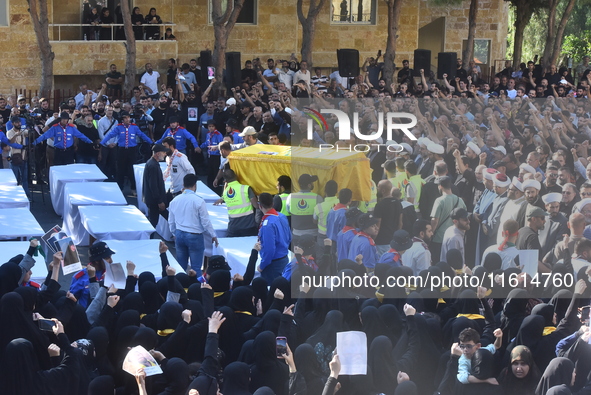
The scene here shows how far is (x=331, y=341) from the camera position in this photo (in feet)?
23.8

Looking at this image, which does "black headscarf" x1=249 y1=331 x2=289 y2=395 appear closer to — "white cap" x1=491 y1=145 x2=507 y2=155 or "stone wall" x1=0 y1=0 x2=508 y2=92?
"white cap" x1=491 y1=145 x2=507 y2=155

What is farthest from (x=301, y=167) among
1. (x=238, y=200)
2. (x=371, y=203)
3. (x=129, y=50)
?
(x=129, y=50)

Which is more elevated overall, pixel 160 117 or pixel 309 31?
pixel 309 31

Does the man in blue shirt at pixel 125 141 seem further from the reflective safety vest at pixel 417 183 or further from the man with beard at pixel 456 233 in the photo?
the man with beard at pixel 456 233

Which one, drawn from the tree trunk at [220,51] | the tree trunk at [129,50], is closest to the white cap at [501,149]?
the tree trunk at [220,51]

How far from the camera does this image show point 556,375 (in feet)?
20.2

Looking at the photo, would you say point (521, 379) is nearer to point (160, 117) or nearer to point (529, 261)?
point (529, 261)

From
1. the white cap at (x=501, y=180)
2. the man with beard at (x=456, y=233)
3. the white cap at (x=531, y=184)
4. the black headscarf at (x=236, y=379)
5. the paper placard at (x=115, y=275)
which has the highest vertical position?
the white cap at (x=531, y=184)

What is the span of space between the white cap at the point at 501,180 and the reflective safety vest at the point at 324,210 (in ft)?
6.00

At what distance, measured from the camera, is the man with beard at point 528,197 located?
9781 mm

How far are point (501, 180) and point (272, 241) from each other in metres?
2.79

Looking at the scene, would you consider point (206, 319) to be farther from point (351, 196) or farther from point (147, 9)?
point (147, 9)

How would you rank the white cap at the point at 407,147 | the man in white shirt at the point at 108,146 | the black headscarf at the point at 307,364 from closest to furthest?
the black headscarf at the point at 307,364, the white cap at the point at 407,147, the man in white shirt at the point at 108,146

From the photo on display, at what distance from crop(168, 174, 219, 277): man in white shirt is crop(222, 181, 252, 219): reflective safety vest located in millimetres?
719
